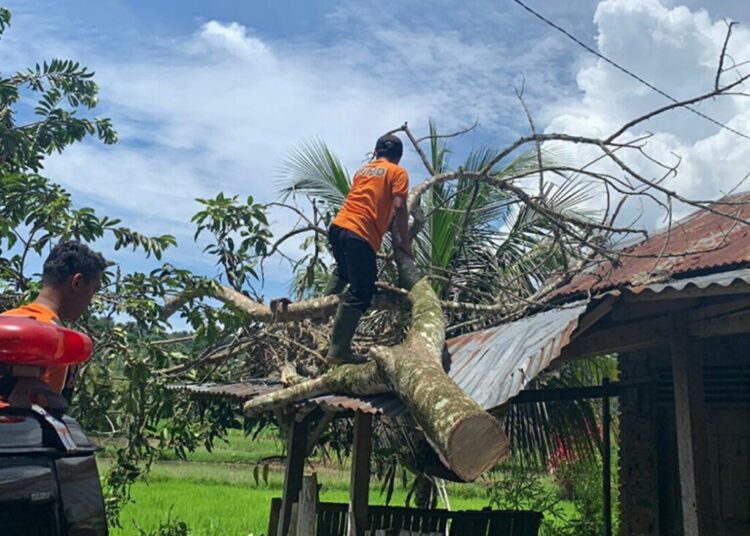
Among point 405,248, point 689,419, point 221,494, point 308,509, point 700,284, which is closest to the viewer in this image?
point 700,284

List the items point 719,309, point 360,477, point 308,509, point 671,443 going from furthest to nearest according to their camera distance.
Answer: point 671,443 → point 308,509 → point 360,477 → point 719,309

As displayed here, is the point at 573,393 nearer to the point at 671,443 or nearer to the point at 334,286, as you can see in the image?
the point at 671,443

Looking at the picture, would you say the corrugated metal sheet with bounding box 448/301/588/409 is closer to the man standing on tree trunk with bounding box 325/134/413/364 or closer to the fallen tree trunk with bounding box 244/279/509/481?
the fallen tree trunk with bounding box 244/279/509/481

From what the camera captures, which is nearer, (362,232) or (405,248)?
(362,232)

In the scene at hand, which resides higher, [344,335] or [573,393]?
[344,335]

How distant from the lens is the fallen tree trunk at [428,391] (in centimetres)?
284

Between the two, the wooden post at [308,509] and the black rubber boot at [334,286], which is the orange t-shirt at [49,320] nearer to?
the black rubber boot at [334,286]

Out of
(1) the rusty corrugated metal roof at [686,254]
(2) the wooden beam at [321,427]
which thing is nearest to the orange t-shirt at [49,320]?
(1) the rusty corrugated metal roof at [686,254]

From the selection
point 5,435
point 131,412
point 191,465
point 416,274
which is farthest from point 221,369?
point 191,465

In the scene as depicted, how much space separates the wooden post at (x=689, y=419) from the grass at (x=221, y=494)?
461 centimetres

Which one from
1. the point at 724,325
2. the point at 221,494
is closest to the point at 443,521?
the point at 724,325

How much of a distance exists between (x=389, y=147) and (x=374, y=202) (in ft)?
1.57

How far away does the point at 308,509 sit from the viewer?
214 inches

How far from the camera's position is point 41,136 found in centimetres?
621
